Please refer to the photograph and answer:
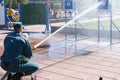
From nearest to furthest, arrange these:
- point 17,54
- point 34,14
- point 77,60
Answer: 1. point 17,54
2. point 77,60
3. point 34,14

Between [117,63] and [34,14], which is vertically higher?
[34,14]

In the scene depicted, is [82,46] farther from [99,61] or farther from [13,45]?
[13,45]

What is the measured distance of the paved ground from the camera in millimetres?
7738

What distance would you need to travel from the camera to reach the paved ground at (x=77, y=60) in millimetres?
7738

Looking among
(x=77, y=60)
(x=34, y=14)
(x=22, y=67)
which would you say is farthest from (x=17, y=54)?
(x=34, y=14)

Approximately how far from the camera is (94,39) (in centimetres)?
1421

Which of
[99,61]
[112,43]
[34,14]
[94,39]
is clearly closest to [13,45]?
[99,61]

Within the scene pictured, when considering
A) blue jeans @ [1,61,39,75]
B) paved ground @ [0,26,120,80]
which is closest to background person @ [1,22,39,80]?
blue jeans @ [1,61,39,75]

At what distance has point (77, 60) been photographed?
9531 millimetres

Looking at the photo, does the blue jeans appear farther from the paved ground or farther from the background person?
the paved ground

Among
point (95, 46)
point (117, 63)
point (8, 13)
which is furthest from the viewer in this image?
point (8, 13)

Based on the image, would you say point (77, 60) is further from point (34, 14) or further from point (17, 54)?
point (34, 14)

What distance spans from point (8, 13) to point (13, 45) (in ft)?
45.9

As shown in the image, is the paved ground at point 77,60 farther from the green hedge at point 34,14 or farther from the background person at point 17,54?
the green hedge at point 34,14
